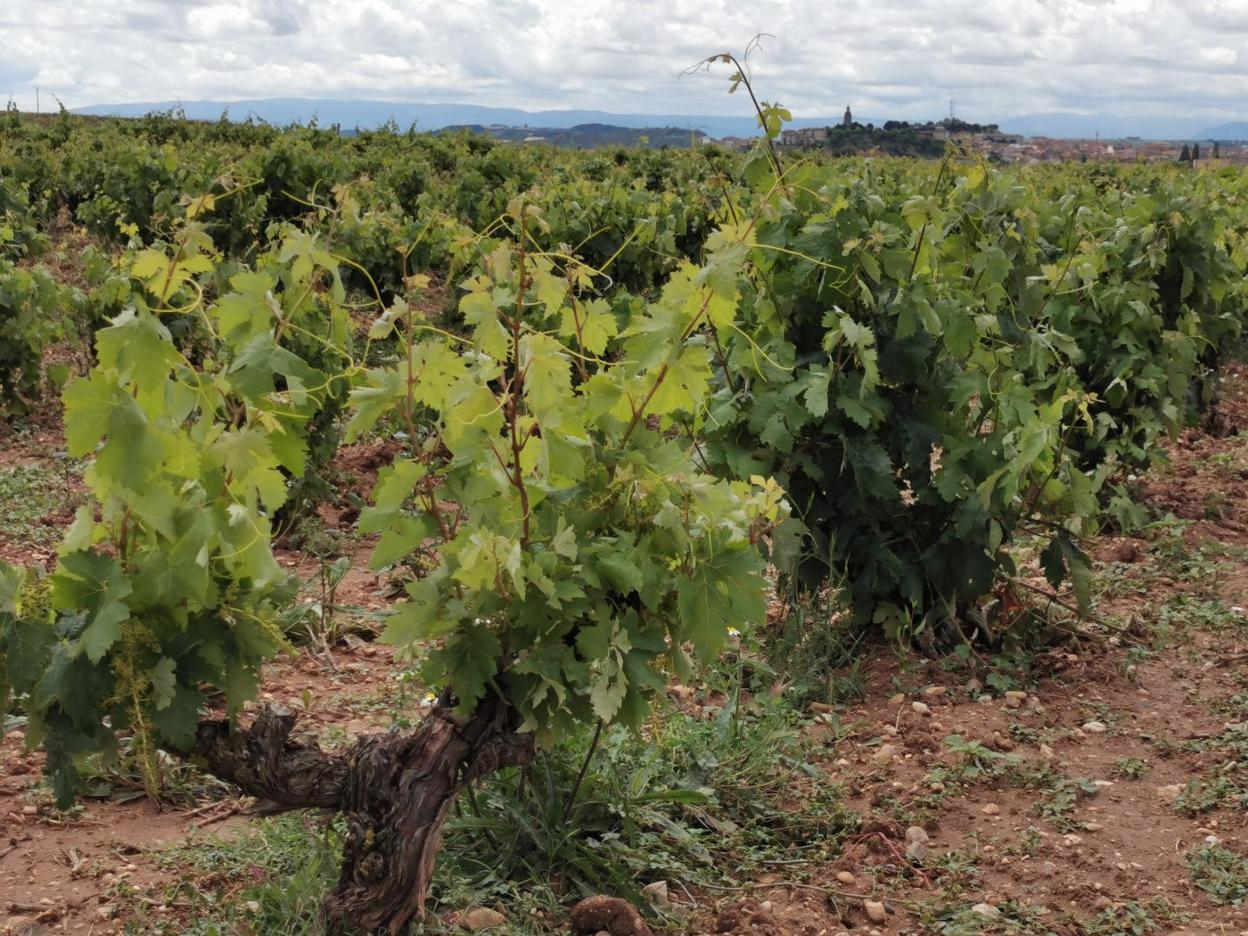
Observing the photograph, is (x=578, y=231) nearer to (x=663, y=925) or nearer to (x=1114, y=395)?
(x=1114, y=395)

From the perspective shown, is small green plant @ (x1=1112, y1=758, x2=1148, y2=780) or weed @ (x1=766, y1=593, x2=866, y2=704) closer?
small green plant @ (x1=1112, y1=758, x2=1148, y2=780)

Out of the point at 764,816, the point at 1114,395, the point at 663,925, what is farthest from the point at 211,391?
the point at 1114,395

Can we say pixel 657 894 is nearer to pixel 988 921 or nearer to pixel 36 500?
pixel 988 921

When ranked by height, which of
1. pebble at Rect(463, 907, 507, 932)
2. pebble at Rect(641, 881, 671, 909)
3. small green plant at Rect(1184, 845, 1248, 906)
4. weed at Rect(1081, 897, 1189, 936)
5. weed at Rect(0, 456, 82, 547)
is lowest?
weed at Rect(1081, 897, 1189, 936)

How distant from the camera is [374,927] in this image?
285 cm

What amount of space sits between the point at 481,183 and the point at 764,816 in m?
13.5

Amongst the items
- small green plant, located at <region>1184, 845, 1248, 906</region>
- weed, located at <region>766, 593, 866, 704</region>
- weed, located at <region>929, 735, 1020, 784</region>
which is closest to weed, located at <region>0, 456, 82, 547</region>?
weed, located at <region>766, 593, 866, 704</region>

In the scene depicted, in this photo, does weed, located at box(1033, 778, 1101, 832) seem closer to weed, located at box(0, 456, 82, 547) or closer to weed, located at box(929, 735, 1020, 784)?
weed, located at box(929, 735, 1020, 784)

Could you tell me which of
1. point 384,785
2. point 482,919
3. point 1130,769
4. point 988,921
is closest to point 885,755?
point 1130,769

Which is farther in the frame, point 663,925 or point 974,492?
point 974,492

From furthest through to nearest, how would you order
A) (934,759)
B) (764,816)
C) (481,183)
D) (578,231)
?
(481,183)
(578,231)
(934,759)
(764,816)

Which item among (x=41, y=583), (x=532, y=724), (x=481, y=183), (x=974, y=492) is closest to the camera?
(x=41, y=583)

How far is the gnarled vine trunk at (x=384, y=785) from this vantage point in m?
2.79

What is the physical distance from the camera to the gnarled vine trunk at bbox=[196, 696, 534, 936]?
9.16 ft
